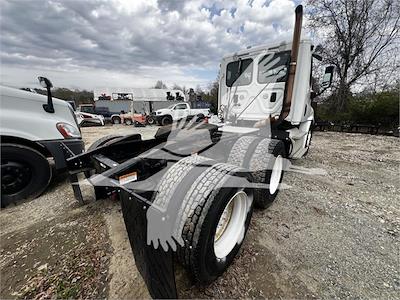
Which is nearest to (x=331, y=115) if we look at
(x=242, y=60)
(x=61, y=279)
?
(x=242, y=60)

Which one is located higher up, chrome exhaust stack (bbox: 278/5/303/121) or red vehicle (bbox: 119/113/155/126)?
chrome exhaust stack (bbox: 278/5/303/121)

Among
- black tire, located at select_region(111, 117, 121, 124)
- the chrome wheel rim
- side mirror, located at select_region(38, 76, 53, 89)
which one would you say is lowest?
black tire, located at select_region(111, 117, 121, 124)

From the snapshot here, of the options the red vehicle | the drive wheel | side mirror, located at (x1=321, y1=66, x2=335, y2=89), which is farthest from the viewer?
the red vehicle

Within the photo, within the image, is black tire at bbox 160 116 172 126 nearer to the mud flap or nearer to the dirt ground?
the dirt ground

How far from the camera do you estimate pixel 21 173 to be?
3066mm

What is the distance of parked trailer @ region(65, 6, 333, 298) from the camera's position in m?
1.55

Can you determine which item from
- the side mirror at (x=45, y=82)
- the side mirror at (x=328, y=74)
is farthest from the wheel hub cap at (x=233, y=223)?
the side mirror at (x=328, y=74)

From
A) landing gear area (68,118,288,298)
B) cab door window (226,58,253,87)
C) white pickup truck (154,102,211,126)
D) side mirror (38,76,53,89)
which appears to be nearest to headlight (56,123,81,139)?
side mirror (38,76,53,89)

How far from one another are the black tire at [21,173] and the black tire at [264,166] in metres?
3.12

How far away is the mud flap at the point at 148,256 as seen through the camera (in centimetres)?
146

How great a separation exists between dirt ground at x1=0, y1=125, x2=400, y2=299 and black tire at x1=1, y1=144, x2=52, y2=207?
0.60 feet

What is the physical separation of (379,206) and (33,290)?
4.43 meters

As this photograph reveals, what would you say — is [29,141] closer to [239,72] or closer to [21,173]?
[21,173]

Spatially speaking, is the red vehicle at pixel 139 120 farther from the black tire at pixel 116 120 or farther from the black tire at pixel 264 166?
the black tire at pixel 264 166
